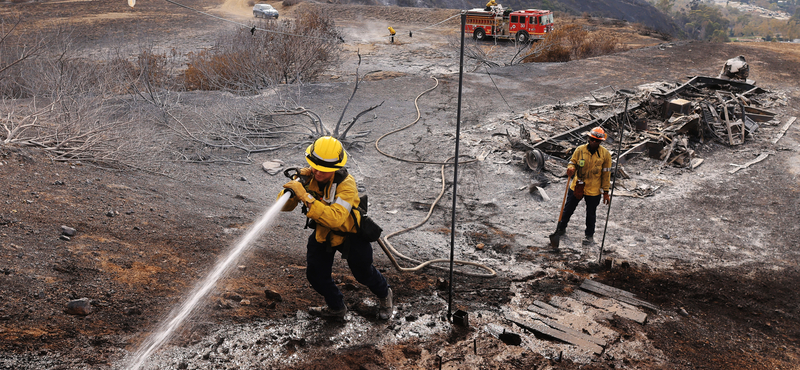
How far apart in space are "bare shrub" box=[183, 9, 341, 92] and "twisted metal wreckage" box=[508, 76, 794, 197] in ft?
24.1

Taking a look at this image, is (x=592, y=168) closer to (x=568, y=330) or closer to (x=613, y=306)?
(x=613, y=306)

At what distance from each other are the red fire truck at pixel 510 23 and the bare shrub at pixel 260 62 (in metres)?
11.4

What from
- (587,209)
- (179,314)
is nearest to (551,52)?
(587,209)

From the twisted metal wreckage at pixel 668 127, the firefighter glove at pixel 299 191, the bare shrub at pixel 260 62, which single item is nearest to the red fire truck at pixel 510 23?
Answer: the bare shrub at pixel 260 62

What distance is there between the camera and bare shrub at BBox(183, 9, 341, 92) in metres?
13.8

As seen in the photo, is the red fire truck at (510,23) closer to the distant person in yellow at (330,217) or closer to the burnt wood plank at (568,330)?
the burnt wood plank at (568,330)

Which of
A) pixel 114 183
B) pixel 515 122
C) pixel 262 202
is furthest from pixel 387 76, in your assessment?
pixel 114 183

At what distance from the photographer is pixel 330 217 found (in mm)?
3441

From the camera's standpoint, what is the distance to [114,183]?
630 centimetres

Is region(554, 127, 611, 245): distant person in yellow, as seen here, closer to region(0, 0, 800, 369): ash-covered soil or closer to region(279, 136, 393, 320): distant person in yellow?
region(0, 0, 800, 369): ash-covered soil

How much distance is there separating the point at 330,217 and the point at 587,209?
4.33 metres

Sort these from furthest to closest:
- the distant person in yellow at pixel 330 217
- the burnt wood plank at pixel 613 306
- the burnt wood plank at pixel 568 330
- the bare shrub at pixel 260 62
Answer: the bare shrub at pixel 260 62 → the burnt wood plank at pixel 613 306 → the burnt wood plank at pixel 568 330 → the distant person in yellow at pixel 330 217

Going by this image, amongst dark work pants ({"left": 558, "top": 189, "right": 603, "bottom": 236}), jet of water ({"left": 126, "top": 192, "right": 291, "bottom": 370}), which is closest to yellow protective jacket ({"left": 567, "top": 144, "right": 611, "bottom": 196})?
dark work pants ({"left": 558, "top": 189, "right": 603, "bottom": 236})

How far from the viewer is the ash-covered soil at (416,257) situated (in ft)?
11.8
